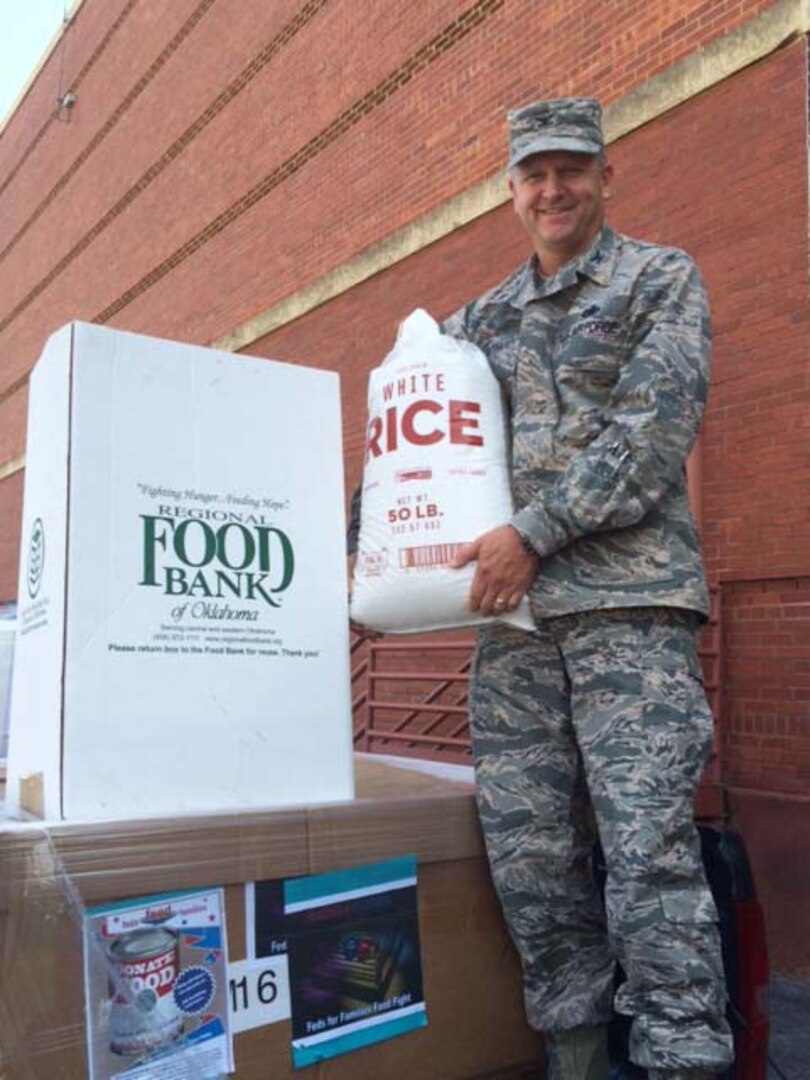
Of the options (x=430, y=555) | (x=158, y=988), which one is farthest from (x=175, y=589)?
(x=158, y=988)

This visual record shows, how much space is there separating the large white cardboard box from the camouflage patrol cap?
678 millimetres

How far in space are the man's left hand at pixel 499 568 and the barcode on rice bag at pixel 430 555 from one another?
0.09 feet

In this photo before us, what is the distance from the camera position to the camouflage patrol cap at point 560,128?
2.13m

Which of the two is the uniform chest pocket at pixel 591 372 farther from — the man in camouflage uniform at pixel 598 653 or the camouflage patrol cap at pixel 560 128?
the camouflage patrol cap at pixel 560 128

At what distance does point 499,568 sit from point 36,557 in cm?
84

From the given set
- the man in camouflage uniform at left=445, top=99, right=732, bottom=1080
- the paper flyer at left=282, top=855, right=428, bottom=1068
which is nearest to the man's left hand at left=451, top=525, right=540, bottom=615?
the man in camouflage uniform at left=445, top=99, right=732, bottom=1080

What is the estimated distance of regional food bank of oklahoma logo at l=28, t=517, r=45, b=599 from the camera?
182 cm

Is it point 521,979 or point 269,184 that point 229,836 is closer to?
point 521,979

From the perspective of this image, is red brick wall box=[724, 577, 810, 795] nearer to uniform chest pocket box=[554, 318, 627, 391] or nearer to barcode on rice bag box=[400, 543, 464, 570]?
uniform chest pocket box=[554, 318, 627, 391]

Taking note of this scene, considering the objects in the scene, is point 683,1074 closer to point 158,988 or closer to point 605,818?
point 605,818

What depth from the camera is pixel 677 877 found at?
5.91 feet

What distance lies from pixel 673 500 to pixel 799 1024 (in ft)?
7.69

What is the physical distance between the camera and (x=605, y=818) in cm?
188

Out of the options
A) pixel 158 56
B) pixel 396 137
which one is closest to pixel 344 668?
pixel 396 137
